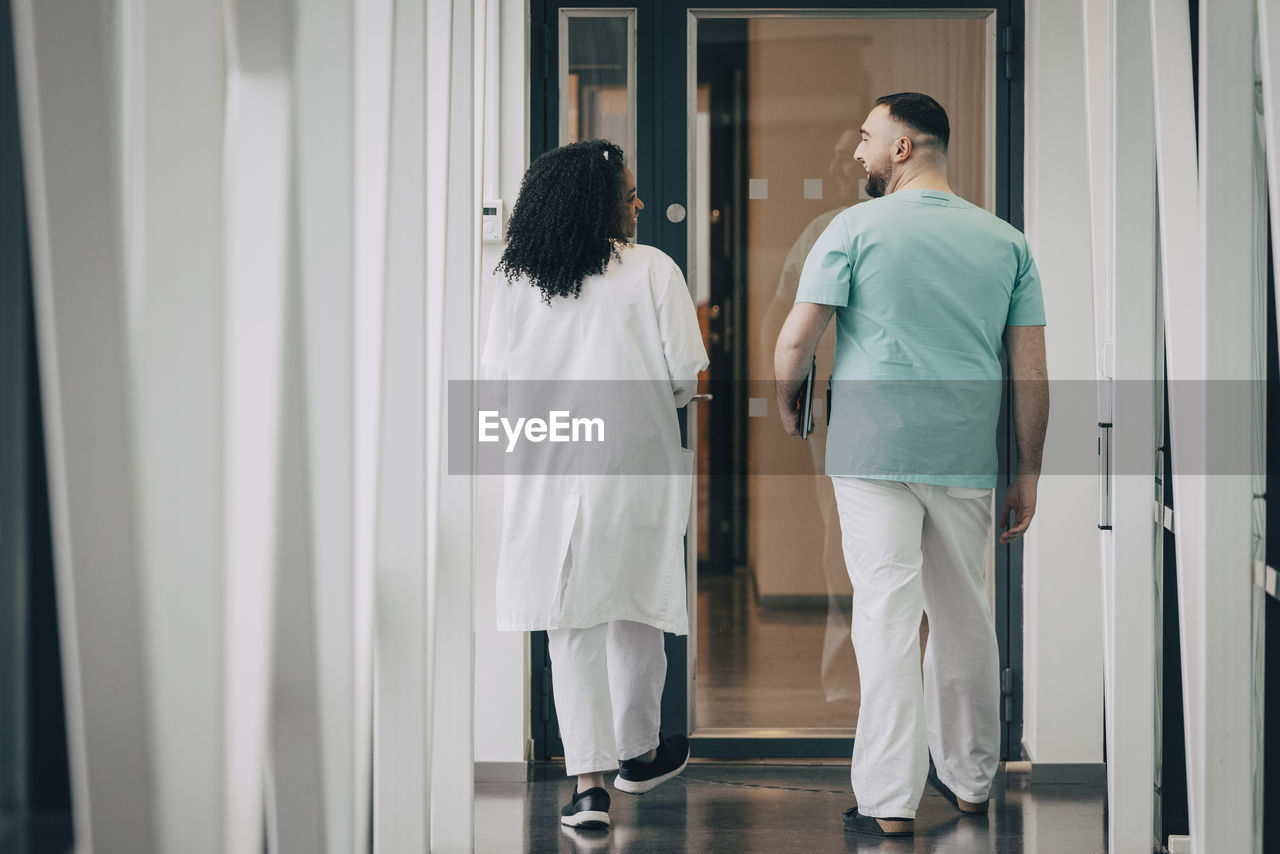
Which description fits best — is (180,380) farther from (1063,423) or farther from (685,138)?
(1063,423)

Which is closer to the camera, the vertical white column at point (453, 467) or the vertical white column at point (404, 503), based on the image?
the vertical white column at point (404, 503)

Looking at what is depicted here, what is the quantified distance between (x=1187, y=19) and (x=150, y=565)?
6.18 ft

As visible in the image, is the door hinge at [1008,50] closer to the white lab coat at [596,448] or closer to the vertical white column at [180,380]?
the white lab coat at [596,448]

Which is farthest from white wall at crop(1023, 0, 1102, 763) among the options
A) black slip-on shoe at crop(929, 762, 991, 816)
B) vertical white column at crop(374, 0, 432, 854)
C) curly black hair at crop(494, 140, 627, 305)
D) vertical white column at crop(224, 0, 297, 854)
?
vertical white column at crop(224, 0, 297, 854)

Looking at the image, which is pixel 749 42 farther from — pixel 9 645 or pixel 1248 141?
pixel 9 645

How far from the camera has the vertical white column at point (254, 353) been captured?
1180mm

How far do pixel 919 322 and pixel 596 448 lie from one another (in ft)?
2.54

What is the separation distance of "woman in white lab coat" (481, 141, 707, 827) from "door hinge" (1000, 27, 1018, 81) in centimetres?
114

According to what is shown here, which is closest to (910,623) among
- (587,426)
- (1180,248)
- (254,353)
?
(587,426)

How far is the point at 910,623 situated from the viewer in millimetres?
2512

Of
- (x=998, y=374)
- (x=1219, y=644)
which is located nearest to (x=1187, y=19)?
(x=998, y=374)

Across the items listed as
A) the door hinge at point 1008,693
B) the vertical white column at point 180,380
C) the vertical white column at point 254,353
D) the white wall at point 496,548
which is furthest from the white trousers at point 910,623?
the vertical white column at point 180,380

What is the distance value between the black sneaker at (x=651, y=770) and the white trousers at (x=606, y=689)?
0.05 metres

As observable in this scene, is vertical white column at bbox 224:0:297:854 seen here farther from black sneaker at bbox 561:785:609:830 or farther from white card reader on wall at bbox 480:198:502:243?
white card reader on wall at bbox 480:198:502:243
